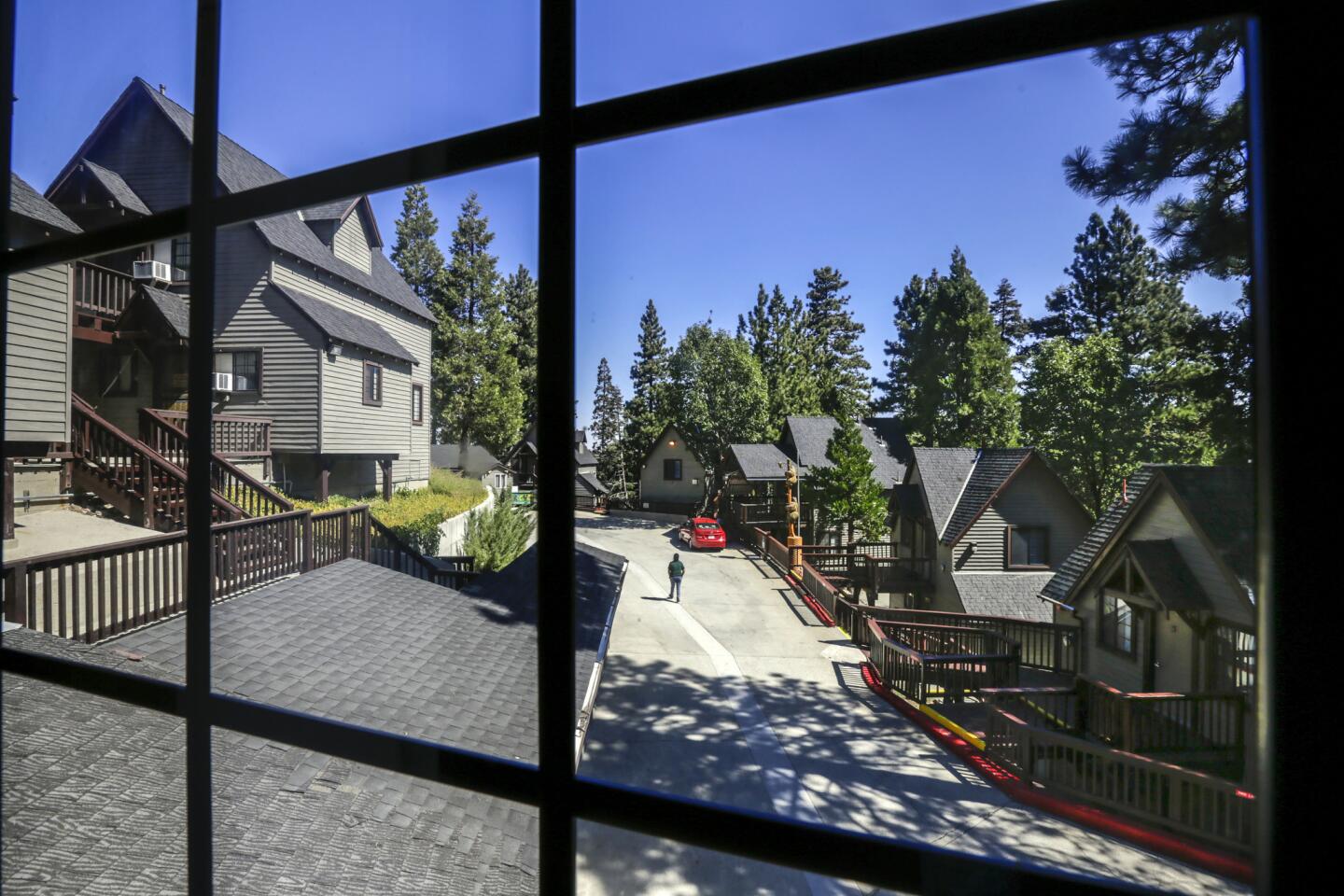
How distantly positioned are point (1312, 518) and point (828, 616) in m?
6.81

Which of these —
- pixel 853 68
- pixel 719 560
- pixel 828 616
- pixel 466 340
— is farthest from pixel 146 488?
pixel 719 560

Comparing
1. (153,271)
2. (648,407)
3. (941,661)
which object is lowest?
(941,661)

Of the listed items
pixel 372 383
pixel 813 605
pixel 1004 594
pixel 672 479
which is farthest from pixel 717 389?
pixel 1004 594

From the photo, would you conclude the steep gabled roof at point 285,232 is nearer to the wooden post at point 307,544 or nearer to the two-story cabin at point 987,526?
the wooden post at point 307,544

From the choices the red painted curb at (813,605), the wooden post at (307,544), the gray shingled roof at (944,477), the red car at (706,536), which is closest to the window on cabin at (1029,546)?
the gray shingled roof at (944,477)

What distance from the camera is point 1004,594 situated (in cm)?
261

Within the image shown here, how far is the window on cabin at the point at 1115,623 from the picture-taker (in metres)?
1.50

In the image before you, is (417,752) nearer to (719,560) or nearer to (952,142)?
(952,142)

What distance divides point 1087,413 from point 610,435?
10.3 meters

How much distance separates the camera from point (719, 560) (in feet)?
31.9

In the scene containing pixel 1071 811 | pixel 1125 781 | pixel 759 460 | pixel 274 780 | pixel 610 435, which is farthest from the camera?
pixel 610 435

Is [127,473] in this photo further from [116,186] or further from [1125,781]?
[1125,781]

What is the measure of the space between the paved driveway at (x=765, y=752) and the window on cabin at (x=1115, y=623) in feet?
1.59

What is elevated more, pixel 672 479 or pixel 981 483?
pixel 981 483
